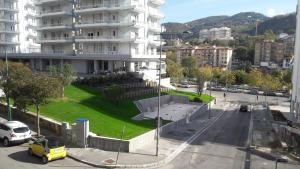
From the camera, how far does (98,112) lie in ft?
108

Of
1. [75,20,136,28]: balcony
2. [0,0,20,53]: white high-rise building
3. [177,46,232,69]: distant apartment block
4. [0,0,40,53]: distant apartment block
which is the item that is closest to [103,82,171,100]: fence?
[75,20,136,28]: balcony

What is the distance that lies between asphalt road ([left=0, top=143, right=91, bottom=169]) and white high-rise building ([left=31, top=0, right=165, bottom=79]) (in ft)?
117

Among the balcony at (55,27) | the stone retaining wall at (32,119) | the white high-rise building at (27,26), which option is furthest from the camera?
the white high-rise building at (27,26)

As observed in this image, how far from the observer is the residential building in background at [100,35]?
6022 centimetres

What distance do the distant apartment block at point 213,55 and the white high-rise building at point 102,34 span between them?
96.2 m

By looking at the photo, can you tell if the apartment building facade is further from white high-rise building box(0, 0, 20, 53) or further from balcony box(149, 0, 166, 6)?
white high-rise building box(0, 0, 20, 53)

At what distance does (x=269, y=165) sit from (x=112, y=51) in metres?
44.6

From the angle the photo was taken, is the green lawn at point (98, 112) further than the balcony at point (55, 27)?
No

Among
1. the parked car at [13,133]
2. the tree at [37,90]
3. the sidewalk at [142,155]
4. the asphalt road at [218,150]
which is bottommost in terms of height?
the asphalt road at [218,150]

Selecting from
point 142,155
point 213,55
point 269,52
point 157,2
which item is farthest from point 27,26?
point 269,52

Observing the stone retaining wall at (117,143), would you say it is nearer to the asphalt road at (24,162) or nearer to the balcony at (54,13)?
the asphalt road at (24,162)

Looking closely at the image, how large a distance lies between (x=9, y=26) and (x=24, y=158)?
242 ft

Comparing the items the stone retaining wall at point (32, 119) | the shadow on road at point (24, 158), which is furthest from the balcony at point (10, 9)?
the shadow on road at point (24, 158)

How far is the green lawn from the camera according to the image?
2778 centimetres
